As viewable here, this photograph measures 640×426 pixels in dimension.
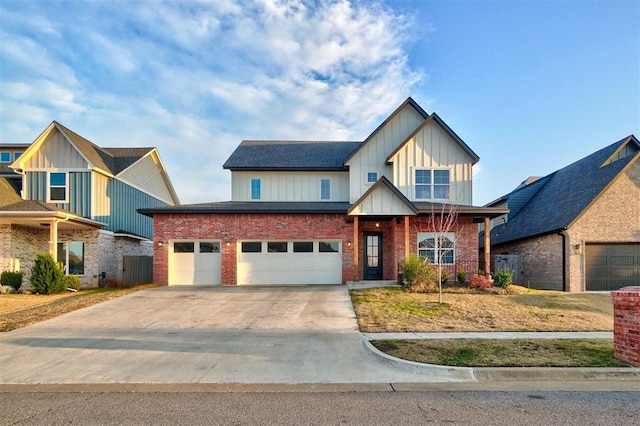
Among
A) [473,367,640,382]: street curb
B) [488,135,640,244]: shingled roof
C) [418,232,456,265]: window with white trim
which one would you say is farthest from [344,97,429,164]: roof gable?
[473,367,640,382]: street curb

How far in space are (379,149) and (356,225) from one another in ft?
16.6

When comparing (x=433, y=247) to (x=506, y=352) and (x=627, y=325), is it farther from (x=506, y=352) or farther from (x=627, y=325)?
(x=627, y=325)

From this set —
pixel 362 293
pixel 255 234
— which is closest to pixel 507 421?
pixel 362 293

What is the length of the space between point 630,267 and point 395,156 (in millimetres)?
11599

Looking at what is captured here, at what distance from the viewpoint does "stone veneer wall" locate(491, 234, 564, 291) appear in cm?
1759

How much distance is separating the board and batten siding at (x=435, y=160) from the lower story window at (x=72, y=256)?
16.4 metres

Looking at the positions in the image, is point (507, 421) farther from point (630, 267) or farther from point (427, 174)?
point (630, 267)

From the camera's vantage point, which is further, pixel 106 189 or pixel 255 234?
pixel 106 189

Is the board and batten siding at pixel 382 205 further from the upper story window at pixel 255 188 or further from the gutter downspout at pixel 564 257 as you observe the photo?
the gutter downspout at pixel 564 257

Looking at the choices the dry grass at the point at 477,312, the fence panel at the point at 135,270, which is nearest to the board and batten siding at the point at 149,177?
the fence panel at the point at 135,270

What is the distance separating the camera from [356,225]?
16.8 m

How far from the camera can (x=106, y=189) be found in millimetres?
21516

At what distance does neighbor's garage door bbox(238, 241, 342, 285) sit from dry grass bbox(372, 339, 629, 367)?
374 inches

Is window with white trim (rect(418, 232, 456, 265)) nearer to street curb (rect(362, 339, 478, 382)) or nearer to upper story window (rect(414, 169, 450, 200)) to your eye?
upper story window (rect(414, 169, 450, 200))
